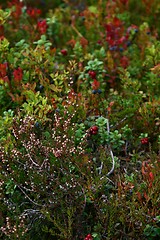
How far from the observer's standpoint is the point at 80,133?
9.87 ft

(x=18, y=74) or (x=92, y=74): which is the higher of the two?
(x=18, y=74)

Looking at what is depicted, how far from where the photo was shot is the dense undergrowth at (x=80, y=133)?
8.66 feet

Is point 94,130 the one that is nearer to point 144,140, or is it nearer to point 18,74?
point 144,140

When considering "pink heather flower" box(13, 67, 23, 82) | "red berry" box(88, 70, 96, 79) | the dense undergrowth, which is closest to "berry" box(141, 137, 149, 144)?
the dense undergrowth

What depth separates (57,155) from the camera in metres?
2.57

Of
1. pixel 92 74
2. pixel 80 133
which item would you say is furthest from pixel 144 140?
pixel 92 74

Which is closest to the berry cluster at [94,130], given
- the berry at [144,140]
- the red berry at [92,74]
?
the berry at [144,140]

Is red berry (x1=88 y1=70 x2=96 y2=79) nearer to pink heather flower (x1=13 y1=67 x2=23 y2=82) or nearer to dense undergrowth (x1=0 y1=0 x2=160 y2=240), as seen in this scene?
dense undergrowth (x1=0 y1=0 x2=160 y2=240)

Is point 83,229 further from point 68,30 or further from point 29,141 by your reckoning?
point 68,30

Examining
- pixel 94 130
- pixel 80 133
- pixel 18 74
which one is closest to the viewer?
pixel 80 133

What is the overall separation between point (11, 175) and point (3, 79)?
2.86 feet

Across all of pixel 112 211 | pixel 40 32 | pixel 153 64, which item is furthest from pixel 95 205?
pixel 40 32

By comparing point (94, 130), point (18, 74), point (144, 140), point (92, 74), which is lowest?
point (144, 140)

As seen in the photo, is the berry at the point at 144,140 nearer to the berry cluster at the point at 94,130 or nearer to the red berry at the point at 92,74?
the berry cluster at the point at 94,130
